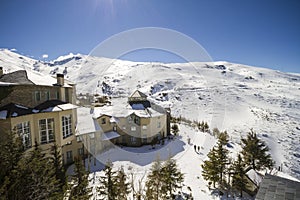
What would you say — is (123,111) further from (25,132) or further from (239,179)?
(239,179)

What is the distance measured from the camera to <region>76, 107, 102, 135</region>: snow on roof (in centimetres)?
2053

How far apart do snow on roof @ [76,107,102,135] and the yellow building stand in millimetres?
4741

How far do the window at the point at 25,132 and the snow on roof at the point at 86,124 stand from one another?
7.22 meters

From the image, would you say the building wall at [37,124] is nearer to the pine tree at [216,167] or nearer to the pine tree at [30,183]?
the pine tree at [30,183]

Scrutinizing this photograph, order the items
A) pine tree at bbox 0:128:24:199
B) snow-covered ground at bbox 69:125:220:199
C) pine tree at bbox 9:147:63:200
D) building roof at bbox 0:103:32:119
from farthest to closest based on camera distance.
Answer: snow-covered ground at bbox 69:125:220:199 < building roof at bbox 0:103:32:119 < pine tree at bbox 9:147:63:200 < pine tree at bbox 0:128:24:199

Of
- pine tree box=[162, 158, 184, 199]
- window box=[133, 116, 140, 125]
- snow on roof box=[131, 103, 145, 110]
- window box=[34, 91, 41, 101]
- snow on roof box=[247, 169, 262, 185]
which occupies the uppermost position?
window box=[34, 91, 41, 101]

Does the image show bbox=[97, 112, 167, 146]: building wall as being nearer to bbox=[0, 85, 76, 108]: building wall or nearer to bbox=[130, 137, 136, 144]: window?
bbox=[130, 137, 136, 144]: window

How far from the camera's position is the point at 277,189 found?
6.96 meters

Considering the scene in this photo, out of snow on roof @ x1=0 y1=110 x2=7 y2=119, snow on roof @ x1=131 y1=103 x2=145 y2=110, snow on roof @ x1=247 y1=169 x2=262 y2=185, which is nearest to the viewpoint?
snow on roof @ x1=0 y1=110 x2=7 y2=119

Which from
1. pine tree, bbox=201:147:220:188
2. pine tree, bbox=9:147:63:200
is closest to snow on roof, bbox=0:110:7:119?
pine tree, bbox=9:147:63:200

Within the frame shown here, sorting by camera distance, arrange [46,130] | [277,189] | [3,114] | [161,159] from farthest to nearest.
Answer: [161,159]
[46,130]
[3,114]
[277,189]

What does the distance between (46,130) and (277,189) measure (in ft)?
46.0

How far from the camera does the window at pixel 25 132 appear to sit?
Answer: 11.7 m

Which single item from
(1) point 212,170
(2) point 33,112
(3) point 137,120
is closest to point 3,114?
(2) point 33,112
